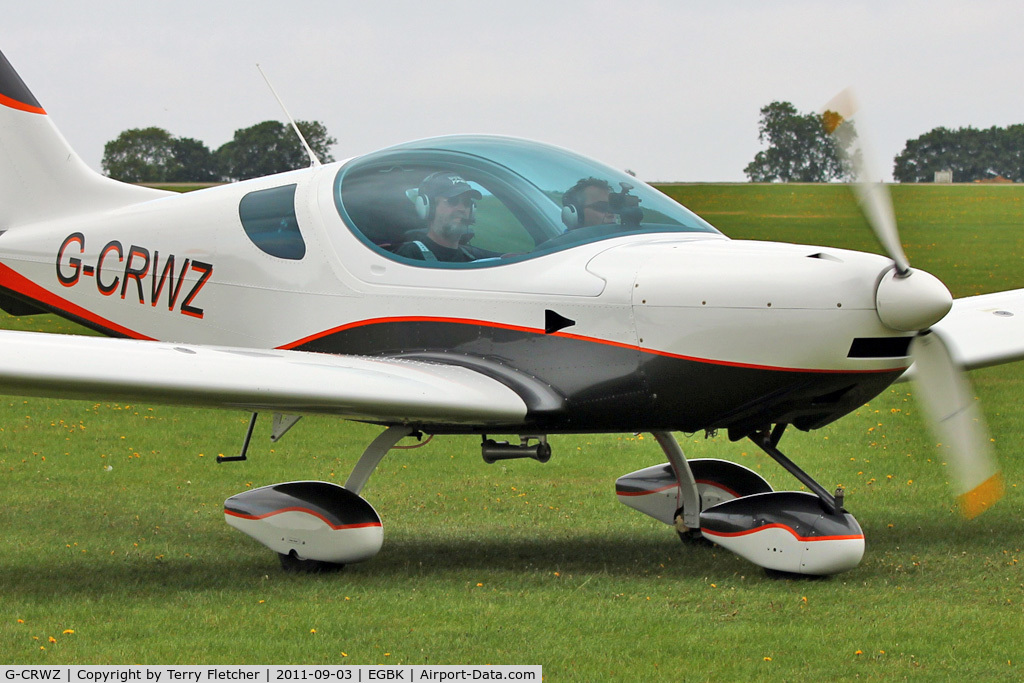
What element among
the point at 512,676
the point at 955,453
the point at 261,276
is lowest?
the point at 512,676

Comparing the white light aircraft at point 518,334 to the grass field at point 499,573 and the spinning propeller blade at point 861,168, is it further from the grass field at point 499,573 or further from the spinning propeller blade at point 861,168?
the grass field at point 499,573

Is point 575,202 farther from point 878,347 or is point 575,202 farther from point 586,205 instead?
point 878,347

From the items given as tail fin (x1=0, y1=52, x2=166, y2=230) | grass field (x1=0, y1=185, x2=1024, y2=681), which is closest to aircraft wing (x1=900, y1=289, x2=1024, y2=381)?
grass field (x1=0, y1=185, x2=1024, y2=681)

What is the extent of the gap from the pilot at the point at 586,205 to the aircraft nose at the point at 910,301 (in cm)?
167

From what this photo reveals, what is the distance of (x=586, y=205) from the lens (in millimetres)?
7359

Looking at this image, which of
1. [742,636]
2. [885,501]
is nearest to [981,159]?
[885,501]

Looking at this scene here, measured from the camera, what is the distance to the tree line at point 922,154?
62125mm

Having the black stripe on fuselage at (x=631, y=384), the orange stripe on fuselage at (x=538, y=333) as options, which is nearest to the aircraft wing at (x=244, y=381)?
the black stripe on fuselage at (x=631, y=384)

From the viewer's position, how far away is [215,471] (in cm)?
1153

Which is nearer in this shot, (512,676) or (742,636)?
(512,676)

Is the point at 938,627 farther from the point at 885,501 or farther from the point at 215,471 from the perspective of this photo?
the point at 215,471

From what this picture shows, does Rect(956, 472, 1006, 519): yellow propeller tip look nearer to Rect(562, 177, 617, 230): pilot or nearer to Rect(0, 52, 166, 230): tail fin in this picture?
Rect(562, 177, 617, 230): pilot

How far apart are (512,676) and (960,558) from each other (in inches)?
135

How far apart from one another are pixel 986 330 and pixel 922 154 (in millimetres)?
60526
